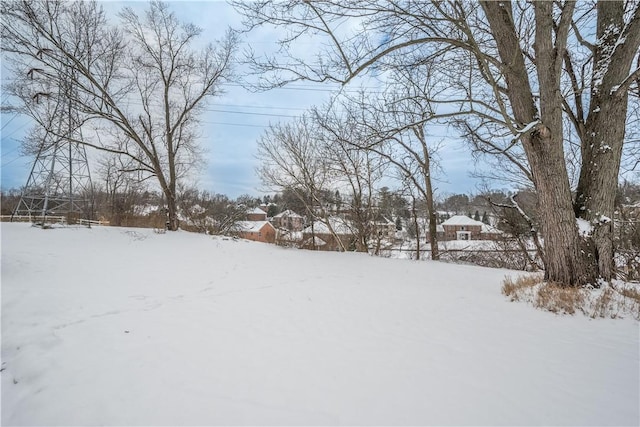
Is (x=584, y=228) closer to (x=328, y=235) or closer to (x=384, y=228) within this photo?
(x=384, y=228)

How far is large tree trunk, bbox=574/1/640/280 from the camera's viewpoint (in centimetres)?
445

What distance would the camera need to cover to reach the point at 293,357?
2350 millimetres

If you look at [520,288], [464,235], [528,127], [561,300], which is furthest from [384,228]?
[464,235]

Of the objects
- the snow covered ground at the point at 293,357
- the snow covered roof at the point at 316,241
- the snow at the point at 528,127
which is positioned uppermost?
the snow at the point at 528,127

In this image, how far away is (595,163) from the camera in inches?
185

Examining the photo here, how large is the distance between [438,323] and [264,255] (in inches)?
266

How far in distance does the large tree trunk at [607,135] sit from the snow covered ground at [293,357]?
1833 millimetres

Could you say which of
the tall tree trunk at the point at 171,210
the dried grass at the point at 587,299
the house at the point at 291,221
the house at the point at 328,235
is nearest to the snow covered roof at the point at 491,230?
the house at the point at 328,235

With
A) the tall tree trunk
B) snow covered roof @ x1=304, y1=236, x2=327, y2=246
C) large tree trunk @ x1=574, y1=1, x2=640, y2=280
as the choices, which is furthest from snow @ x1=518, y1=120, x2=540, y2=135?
the tall tree trunk

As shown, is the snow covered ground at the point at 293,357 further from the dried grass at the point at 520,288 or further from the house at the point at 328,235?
the house at the point at 328,235

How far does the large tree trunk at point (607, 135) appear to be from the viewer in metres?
4.45

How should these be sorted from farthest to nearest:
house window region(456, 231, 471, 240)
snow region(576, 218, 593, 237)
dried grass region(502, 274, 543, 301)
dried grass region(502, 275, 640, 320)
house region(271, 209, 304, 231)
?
1. house window region(456, 231, 471, 240)
2. house region(271, 209, 304, 231)
3. snow region(576, 218, 593, 237)
4. dried grass region(502, 274, 543, 301)
5. dried grass region(502, 275, 640, 320)

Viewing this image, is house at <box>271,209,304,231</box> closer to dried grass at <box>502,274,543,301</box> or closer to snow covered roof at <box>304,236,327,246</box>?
snow covered roof at <box>304,236,327,246</box>

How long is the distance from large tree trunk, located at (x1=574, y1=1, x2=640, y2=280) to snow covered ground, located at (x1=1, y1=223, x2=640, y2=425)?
6.01 feet
